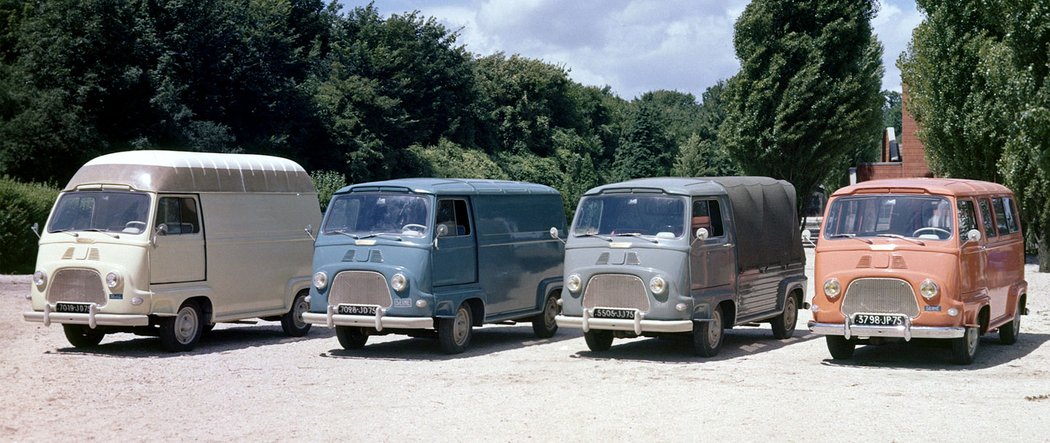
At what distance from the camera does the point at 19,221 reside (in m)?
32.2

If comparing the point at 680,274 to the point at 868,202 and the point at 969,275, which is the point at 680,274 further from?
the point at 969,275

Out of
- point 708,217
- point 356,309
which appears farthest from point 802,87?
point 356,309

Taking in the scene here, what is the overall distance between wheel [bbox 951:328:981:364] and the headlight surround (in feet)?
27.3

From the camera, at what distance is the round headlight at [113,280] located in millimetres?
16469

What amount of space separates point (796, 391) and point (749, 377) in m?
1.25

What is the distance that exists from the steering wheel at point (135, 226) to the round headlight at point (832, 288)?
926 cm

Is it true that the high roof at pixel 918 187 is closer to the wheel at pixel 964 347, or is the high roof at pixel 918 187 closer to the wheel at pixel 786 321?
the wheel at pixel 964 347

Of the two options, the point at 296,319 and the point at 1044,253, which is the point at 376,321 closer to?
the point at 296,319

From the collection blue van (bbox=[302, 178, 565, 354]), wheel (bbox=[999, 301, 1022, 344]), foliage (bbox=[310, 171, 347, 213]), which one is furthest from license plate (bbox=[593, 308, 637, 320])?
foliage (bbox=[310, 171, 347, 213])

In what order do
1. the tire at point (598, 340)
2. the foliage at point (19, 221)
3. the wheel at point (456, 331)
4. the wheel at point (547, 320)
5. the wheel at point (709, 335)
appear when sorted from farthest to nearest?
1. the foliage at point (19, 221)
2. the wheel at point (547, 320)
3. the tire at point (598, 340)
4. the wheel at point (456, 331)
5. the wheel at point (709, 335)

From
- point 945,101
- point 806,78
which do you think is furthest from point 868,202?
point 806,78

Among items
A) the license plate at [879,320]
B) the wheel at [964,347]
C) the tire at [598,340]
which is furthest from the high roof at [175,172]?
the wheel at [964,347]

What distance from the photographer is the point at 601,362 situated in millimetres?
15867

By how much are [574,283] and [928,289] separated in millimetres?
4488
